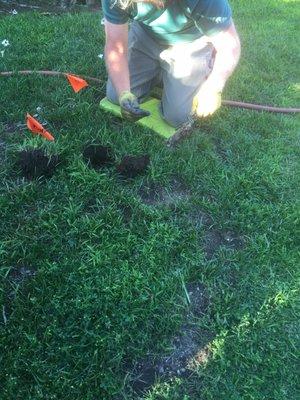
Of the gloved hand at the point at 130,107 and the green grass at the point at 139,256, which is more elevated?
the gloved hand at the point at 130,107

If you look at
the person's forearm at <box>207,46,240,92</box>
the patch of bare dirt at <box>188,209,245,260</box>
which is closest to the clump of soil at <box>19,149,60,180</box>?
the patch of bare dirt at <box>188,209,245,260</box>

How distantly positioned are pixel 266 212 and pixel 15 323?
5.15 ft

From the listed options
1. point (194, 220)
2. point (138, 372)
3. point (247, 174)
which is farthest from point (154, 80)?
point (138, 372)

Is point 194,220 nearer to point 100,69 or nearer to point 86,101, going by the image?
point 86,101

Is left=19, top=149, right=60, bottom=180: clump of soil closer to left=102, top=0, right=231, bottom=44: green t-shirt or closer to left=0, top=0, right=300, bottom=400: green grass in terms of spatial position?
left=0, top=0, right=300, bottom=400: green grass

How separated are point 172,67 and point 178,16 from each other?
437mm

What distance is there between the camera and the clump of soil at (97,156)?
2861 mm

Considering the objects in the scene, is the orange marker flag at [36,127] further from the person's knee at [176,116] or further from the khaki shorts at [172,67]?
the person's knee at [176,116]

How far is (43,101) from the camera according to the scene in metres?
3.38

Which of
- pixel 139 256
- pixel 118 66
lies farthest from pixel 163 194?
pixel 118 66

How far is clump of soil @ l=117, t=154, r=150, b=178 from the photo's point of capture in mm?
2818

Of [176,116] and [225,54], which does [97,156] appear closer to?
[176,116]

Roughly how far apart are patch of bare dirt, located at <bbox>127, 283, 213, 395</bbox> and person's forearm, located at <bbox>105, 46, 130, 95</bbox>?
1.52m

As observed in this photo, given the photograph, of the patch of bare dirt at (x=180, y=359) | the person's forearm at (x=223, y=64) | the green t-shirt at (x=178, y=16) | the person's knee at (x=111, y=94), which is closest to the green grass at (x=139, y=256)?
the patch of bare dirt at (x=180, y=359)
